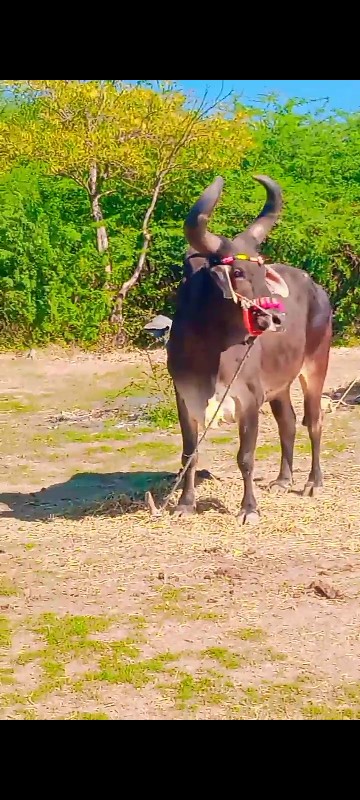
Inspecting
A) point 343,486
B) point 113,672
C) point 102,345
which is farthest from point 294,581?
point 102,345

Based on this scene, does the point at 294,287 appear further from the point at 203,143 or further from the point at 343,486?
Answer: the point at 203,143

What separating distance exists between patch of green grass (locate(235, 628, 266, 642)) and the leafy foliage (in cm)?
1191

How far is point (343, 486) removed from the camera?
316 inches

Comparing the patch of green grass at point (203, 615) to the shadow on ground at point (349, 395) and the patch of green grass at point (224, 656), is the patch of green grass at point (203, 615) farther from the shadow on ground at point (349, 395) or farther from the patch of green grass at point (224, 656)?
the shadow on ground at point (349, 395)

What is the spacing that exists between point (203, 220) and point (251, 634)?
272 centimetres

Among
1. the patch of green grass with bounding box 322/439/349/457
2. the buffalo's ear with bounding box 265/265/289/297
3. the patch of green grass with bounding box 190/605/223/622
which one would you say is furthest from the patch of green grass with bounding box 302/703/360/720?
the patch of green grass with bounding box 322/439/349/457

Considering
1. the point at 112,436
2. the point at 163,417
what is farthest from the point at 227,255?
the point at 163,417

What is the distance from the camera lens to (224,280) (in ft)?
21.4

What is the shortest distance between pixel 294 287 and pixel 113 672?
4.14 meters

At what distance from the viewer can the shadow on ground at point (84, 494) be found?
747 cm

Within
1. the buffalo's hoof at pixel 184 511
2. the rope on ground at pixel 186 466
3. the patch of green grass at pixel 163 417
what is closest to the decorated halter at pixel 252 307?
the rope on ground at pixel 186 466

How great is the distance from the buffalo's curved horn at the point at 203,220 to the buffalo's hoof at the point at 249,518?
1.81 meters

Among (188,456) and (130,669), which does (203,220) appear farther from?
(130,669)

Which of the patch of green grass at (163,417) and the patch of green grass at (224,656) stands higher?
the patch of green grass at (224,656)
